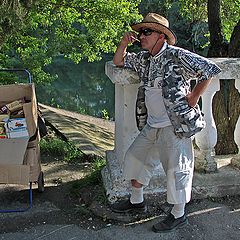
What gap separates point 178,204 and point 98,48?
708 centimetres

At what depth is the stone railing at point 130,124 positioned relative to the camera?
12.0ft

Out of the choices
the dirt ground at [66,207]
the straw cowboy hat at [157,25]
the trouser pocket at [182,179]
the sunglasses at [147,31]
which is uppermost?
the straw cowboy hat at [157,25]

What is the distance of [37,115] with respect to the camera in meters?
4.12

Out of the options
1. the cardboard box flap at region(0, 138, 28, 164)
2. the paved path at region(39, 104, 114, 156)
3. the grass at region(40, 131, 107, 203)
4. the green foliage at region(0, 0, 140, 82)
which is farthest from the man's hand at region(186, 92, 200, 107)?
the green foliage at region(0, 0, 140, 82)

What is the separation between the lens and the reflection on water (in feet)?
57.6

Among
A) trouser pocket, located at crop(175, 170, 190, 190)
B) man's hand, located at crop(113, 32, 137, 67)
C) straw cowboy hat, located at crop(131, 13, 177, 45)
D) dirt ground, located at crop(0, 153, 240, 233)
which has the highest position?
straw cowboy hat, located at crop(131, 13, 177, 45)

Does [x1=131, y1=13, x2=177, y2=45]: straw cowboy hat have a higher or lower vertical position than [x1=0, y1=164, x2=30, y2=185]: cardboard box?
higher

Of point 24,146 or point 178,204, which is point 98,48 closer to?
point 24,146

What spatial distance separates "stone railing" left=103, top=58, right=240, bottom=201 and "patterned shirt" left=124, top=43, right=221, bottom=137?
14.0 inches

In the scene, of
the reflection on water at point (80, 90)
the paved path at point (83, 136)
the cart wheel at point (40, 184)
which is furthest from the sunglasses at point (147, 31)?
the reflection on water at point (80, 90)

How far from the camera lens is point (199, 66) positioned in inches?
122

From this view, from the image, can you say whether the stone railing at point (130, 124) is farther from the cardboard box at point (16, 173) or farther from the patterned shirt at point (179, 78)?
the cardboard box at point (16, 173)

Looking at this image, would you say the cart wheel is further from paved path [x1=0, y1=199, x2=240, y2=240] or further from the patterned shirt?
the patterned shirt

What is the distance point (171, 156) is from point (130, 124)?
0.62 m
